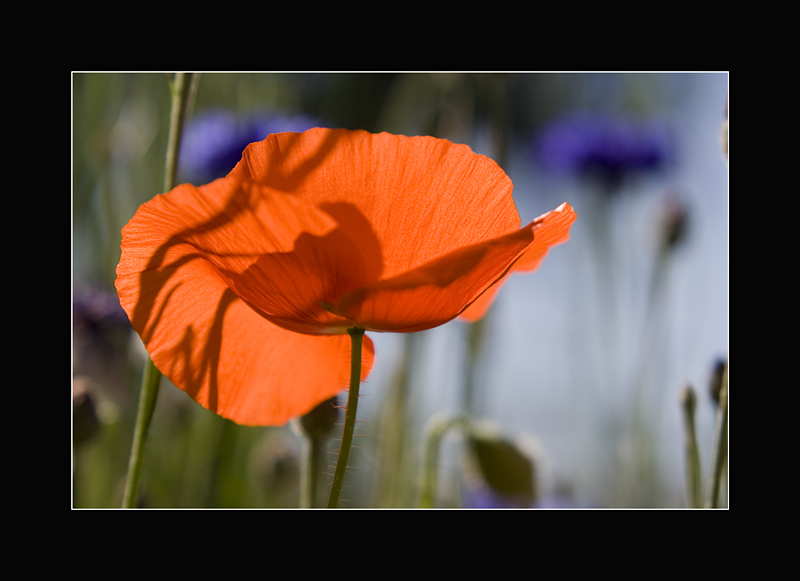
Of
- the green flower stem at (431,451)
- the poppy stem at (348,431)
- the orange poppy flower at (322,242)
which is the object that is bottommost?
the green flower stem at (431,451)

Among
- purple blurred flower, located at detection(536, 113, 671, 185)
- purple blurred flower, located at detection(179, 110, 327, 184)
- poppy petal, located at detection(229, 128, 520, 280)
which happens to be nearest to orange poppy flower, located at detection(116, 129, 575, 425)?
→ poppy petal, located at detection(229, 128, 520, 280)

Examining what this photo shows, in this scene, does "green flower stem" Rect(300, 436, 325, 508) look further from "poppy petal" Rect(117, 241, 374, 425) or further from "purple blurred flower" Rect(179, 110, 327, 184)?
"purple blurred flower" Rect(179, 110, 327, 184)

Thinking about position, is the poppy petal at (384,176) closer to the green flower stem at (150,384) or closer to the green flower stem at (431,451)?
the green flower stem at (150,384)

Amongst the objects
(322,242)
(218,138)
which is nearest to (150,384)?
(322,242)

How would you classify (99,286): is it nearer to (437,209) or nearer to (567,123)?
(437,209)

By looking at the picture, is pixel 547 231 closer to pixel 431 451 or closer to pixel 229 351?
pixel 229 351

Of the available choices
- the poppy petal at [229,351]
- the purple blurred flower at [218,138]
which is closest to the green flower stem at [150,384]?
the poppy petal at [229,351]
